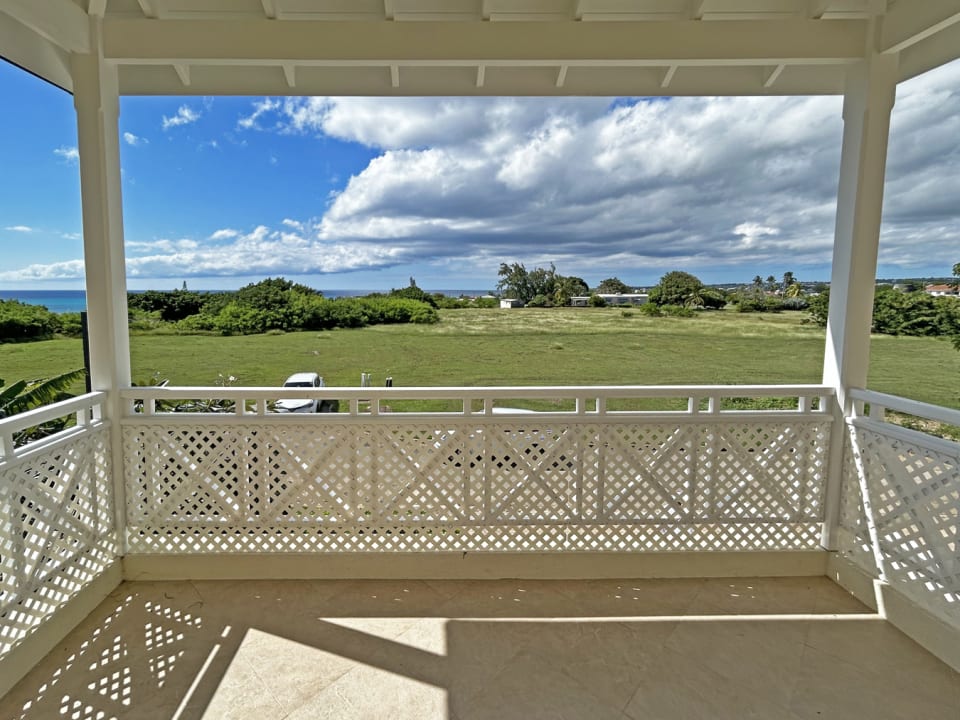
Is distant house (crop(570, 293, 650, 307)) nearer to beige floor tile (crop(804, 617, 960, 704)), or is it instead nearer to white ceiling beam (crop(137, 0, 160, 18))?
beige floor tile (crop(804, 617, 960, 704))

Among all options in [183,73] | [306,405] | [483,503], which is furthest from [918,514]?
[183,73]

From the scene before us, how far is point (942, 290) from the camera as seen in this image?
4465 millimetres

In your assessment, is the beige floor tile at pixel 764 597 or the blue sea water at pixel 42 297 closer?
the beige floor tile at pixel 764 597

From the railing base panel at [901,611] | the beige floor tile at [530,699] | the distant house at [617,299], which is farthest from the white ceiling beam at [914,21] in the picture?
the distant house at [617,299]

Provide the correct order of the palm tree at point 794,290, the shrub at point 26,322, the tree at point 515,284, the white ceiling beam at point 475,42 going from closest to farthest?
the white ceiling beam at point 475,42, the shrub at point 26,322, the palm tree at point 794,290, the tree at point 515,284

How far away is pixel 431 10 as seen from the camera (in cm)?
250

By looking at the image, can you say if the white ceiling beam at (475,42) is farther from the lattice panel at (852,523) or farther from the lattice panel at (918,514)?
the lattice panel at (852,523)

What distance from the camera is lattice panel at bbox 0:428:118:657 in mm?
1979

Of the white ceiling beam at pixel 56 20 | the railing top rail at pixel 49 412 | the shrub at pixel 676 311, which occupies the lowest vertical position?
the railing top rail at pixel 49 412

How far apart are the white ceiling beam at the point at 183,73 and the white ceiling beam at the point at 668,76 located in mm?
2898

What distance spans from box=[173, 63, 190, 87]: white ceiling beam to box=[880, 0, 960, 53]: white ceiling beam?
3961 millimetres

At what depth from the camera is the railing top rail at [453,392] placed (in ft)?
8.79

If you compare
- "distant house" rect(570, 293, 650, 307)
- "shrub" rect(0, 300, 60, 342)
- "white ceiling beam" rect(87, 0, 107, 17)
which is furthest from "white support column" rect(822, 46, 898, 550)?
"shrub" rect(0, 300, 60, 342)

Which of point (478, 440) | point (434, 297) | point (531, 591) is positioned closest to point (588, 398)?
point (478, 440)
